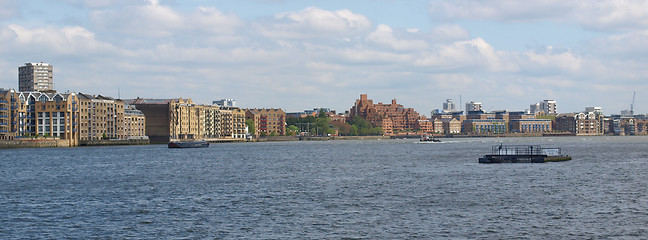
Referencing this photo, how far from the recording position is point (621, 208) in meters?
49.6

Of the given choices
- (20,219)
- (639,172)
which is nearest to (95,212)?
(20,219)

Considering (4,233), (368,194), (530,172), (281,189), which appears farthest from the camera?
(530,172)

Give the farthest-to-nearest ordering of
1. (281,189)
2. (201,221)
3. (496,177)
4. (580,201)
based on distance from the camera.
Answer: (496,177), (281,189), (580,201), (201,221)

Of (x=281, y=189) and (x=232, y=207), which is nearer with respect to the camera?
(x=232, y=207)

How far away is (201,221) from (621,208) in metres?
27.5

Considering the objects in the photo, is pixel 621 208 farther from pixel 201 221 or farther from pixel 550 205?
pixel 201 221

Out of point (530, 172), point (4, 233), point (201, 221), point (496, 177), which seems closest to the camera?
point (4, 233)

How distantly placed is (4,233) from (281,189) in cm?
2835

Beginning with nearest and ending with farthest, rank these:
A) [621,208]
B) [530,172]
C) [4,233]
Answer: [4,233], [621,208], [530,172]

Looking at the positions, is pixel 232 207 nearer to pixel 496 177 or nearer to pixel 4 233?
pixel 4 233

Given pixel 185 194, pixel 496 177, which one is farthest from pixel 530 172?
pixel 185 194

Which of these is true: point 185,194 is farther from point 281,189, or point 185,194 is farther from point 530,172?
point 530,172

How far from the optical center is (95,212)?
50.1 meters

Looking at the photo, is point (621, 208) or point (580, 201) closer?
point (621, 208)
